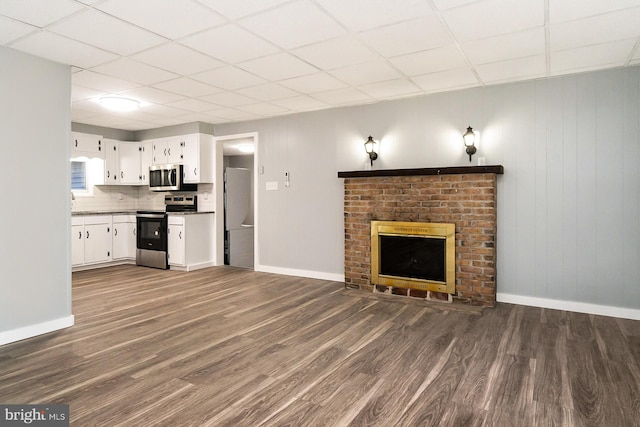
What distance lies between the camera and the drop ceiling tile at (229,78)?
3986 mm

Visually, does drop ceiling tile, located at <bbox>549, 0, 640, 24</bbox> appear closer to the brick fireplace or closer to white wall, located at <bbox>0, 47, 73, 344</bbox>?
the brick fireplace

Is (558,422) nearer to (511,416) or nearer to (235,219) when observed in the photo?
(511,416)

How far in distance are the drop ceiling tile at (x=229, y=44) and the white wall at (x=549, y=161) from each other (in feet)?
7.37

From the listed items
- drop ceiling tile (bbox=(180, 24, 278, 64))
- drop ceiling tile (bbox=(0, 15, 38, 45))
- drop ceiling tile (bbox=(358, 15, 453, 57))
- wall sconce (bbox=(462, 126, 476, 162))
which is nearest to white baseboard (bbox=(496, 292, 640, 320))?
wall sconce (bbox=(462, 126, 476, 162))

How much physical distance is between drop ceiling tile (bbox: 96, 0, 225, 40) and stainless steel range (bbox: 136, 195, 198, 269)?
4103mm

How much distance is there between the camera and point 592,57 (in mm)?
3609

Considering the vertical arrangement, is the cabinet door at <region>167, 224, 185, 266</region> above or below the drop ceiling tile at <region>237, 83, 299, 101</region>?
below

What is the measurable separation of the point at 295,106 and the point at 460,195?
8.47 ft

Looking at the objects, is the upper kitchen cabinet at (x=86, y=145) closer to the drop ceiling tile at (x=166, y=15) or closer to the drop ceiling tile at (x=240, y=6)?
the drop ceiling tile at (x=166, y=15)

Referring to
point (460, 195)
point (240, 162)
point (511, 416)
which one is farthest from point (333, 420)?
point (240, 162)

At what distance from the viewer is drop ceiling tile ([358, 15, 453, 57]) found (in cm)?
297

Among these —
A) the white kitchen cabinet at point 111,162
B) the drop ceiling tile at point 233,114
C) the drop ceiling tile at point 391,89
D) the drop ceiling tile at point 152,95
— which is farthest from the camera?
the white kitchen cabinet at point 111,162

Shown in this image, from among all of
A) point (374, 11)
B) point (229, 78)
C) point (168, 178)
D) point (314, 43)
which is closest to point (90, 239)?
point (168, 178)

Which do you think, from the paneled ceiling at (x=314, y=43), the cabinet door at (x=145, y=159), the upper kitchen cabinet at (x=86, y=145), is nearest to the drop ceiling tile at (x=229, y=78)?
the paneled ceiling at (x=314, y=43)
